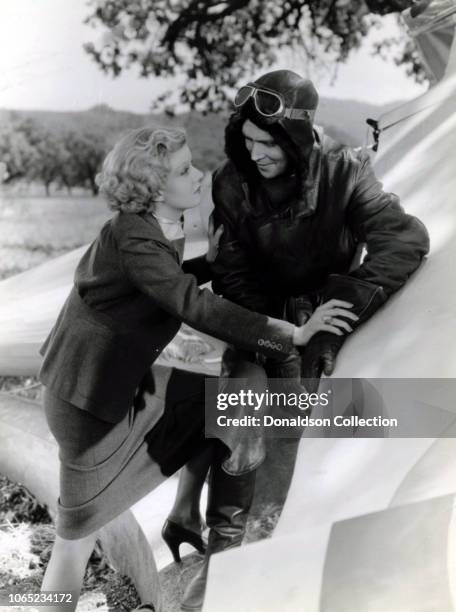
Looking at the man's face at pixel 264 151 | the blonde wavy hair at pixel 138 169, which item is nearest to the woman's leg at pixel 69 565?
the blonde wavy hair at pixel 138 169

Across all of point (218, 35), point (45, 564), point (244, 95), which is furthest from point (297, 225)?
point (45, 564)

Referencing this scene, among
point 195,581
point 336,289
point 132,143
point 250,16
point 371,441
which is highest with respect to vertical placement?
point 250,16

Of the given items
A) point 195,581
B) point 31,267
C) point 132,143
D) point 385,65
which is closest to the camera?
point 132,143

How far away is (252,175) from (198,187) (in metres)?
0.11

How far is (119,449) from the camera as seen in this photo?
161cm

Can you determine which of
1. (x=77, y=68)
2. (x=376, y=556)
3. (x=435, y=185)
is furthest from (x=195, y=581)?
(x=77, y=68)

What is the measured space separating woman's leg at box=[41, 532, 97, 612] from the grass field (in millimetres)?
715

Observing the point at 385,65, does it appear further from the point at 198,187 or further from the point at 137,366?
the point at 137,366

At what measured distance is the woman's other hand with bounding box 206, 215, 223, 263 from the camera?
1.62 meters

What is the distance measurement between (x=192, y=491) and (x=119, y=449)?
6.7 inches

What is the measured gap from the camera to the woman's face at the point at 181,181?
1.51 meters

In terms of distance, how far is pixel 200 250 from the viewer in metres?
1.67

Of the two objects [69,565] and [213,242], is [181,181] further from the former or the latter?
[69,565]

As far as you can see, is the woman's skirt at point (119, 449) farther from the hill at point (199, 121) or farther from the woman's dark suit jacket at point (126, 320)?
the hill at point (199, 121)
